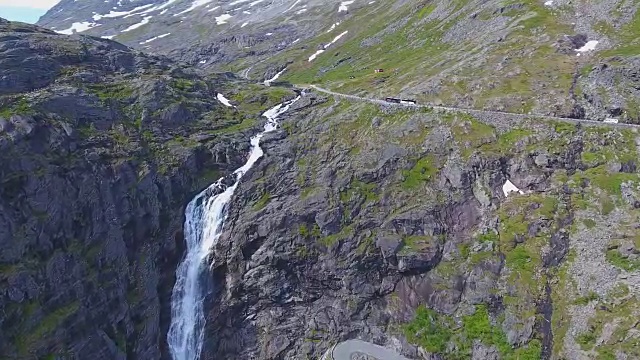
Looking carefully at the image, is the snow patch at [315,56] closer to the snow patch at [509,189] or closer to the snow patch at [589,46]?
the snow patch at [589,46]

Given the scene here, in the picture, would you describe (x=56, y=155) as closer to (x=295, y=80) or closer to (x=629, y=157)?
(x=629, y=157)

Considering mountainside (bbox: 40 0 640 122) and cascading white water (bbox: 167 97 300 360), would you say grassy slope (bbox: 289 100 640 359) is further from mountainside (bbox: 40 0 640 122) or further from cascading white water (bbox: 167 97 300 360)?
cascading white water (bbox: 167 97 300 360)

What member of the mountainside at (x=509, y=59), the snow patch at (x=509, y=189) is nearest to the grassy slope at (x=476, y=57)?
the mountainside at (x=509, y=59)

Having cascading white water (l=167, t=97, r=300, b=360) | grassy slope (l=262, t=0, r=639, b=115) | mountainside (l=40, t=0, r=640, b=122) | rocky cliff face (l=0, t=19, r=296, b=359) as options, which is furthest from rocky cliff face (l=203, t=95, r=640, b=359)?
grassy slope (l=262, t=0, r=639, b=115)

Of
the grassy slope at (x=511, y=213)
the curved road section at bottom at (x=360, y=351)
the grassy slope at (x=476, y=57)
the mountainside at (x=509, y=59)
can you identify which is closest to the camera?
the grassy slope at (x=511, y=213)

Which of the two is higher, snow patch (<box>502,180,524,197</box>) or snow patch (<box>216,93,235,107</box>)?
snow patch (<box>216,93,235,107</box>)

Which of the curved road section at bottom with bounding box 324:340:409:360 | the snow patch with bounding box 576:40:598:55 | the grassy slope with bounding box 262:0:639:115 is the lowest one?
the curved road section at bottom with bounding box 324:340:409:360
